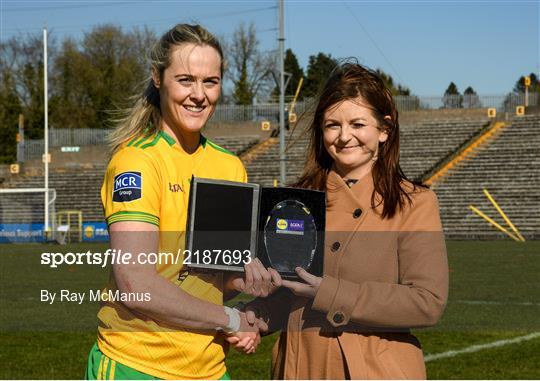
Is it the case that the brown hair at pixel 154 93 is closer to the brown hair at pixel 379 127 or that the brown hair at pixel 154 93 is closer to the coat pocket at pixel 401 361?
the brown hair at pixel 379 127

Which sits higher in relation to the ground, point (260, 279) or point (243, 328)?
point (260, 279)

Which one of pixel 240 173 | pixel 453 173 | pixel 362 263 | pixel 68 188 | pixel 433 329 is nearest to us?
pixel 362 263

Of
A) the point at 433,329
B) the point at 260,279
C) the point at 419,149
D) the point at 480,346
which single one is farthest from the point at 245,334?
the point at 419,149

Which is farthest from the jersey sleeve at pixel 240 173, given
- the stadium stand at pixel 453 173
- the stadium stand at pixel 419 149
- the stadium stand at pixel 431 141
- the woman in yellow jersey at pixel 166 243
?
the stadium stand at pixel 419 149

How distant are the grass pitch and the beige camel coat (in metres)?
4.57

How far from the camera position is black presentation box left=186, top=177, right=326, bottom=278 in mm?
2391

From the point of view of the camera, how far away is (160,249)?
250cm

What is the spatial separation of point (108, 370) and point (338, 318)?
619 millimetres

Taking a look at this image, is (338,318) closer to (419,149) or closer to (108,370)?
(108,370)

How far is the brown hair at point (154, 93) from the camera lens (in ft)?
8.43

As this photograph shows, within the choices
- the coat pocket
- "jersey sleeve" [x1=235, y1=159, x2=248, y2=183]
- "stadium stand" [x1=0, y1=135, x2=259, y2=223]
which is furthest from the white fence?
the coat pocket

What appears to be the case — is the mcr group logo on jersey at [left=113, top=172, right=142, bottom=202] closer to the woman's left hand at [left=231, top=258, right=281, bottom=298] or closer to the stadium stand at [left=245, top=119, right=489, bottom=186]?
the woman's left hand at [left=231, top=258, right=281, bottom=298]

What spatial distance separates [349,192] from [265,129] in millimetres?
39834

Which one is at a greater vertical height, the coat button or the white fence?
the white fence
